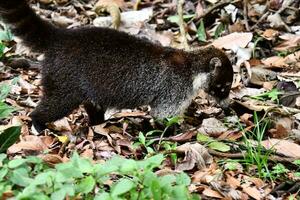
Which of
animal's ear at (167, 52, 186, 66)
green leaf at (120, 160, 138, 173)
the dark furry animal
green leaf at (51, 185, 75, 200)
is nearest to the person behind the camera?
green leaf at (51, 185, 75, 200)

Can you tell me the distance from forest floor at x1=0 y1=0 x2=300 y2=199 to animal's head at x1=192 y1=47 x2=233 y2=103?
188 millimetres

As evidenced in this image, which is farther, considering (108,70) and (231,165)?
(108,70)

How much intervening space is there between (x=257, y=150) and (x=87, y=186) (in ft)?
7.30

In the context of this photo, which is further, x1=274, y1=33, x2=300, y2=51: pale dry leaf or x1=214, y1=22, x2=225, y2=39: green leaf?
x1=214, y1=22, x2=225, y2=39: green leaf

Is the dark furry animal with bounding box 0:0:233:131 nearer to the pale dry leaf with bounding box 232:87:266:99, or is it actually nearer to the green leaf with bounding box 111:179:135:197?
the pale dry leaf with bounding box 232:87:266:99

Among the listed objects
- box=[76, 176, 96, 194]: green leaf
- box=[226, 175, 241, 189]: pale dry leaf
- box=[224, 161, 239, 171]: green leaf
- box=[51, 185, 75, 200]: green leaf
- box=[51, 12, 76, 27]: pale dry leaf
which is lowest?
box=[51, 12, 76, 27]: pale dry leaf

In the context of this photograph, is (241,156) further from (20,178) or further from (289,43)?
(289,43)

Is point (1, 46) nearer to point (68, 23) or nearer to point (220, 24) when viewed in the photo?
point (68, 23)

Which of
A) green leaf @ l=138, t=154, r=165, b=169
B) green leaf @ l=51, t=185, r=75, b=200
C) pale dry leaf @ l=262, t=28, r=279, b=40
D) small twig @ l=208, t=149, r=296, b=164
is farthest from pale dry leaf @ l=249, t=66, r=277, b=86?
green leaf @ l=51, t=185, r=75, b=200

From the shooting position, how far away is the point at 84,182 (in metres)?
3.46

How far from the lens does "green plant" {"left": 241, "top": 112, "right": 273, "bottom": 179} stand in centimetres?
506

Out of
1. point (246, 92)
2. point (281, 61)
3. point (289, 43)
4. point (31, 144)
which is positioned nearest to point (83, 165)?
point (31, 144)

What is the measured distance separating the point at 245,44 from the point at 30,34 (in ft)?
9.85

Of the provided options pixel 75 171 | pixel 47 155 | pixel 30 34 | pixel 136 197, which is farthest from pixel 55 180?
pixel 30 34
